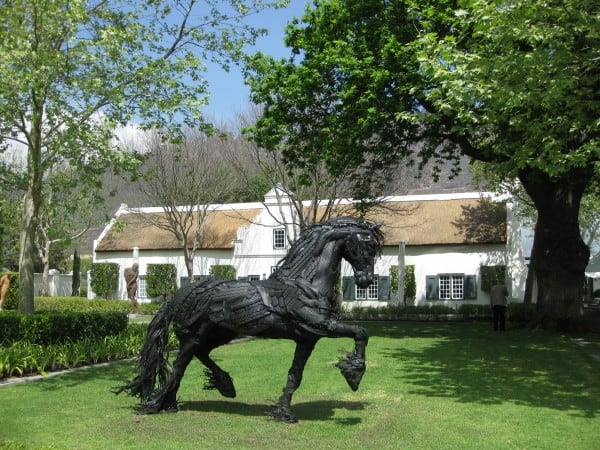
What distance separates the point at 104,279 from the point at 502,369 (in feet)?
107

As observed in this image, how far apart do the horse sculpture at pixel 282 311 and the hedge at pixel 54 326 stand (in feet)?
18.8

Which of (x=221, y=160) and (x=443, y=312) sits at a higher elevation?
(x=221, y=160)

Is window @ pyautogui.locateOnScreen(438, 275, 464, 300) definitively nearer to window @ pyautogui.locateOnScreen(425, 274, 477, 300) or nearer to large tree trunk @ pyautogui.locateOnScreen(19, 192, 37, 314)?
window @ pyautogui.locateOnScreen(425, 274, 477, 300)

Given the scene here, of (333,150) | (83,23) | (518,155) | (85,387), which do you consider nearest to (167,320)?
(85,387)

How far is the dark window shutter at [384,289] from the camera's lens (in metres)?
36.3

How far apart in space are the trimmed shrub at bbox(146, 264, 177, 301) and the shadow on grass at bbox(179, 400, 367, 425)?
31.4 metres

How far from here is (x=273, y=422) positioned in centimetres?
816

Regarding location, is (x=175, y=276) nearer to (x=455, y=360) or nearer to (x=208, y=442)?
(x=455, y=360)

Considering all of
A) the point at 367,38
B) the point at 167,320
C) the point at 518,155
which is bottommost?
the point at 167,320

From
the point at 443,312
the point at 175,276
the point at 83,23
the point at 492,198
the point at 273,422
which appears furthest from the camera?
the point at 175,276

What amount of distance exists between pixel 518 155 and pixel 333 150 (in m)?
8.82

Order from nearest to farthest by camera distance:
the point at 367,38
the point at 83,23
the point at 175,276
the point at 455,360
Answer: the point at 83,23, the point at 455,360, the point at 367,38, the point at 175,276

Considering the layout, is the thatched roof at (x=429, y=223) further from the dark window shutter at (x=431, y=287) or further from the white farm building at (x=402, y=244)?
the dark window shutter at (x=431, y=287)

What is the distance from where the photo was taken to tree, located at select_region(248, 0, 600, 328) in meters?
10.2
